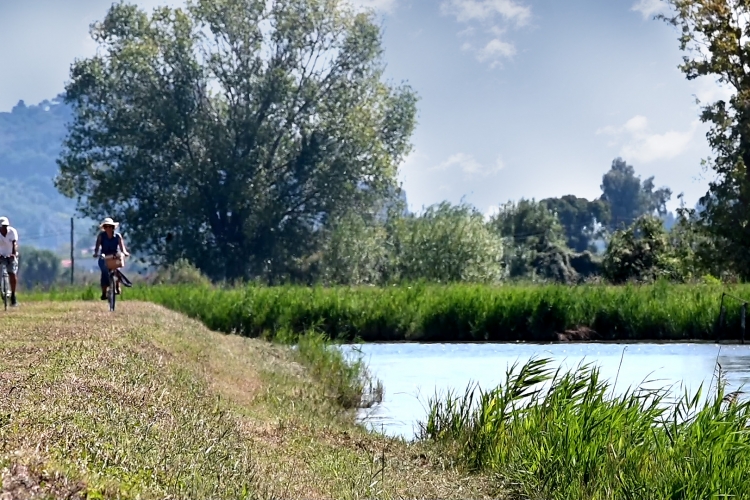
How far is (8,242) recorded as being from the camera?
85.9ft

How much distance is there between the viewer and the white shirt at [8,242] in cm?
2605

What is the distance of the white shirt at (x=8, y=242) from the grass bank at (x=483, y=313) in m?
11.4

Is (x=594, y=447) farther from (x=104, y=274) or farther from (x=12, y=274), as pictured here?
(x=12, y=274)

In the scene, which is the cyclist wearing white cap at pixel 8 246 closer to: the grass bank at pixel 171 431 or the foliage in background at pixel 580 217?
the grass bank at pixel 171 431

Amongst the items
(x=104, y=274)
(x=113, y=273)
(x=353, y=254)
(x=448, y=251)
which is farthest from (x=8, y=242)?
(x=353, y=254)

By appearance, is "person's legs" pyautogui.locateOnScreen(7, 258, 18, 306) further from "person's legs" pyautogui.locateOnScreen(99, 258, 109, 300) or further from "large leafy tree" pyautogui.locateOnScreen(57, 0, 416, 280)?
"large leafy tree" pyautogui.locateOnScreen(57, 0, 416, 280)

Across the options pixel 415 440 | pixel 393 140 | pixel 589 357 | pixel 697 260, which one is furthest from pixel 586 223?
pixel 415 440

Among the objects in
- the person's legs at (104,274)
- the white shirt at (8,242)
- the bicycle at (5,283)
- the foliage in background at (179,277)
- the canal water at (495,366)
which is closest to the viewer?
the canal water at (495,366)

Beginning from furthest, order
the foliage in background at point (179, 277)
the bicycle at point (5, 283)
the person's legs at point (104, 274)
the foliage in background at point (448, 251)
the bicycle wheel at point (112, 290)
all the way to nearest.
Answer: the foliage in background at point (448, 251) < the foliage in background at point (179, 277) < the bicycle wheel at point (112, 290) < the bicycle at point (5, 283) < the person's legs at point (104, 274)

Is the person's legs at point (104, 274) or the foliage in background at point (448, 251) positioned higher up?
the foliage in background at point (448, 251)

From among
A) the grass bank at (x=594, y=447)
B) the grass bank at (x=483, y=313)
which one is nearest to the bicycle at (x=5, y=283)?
the grass bank at (x=483, y=313)

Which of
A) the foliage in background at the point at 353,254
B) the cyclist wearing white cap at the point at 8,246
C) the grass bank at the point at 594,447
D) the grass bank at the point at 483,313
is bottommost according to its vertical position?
the grass bank at the point at 594,447

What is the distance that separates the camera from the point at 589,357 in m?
32.0

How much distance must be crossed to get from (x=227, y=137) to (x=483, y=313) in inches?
1323
